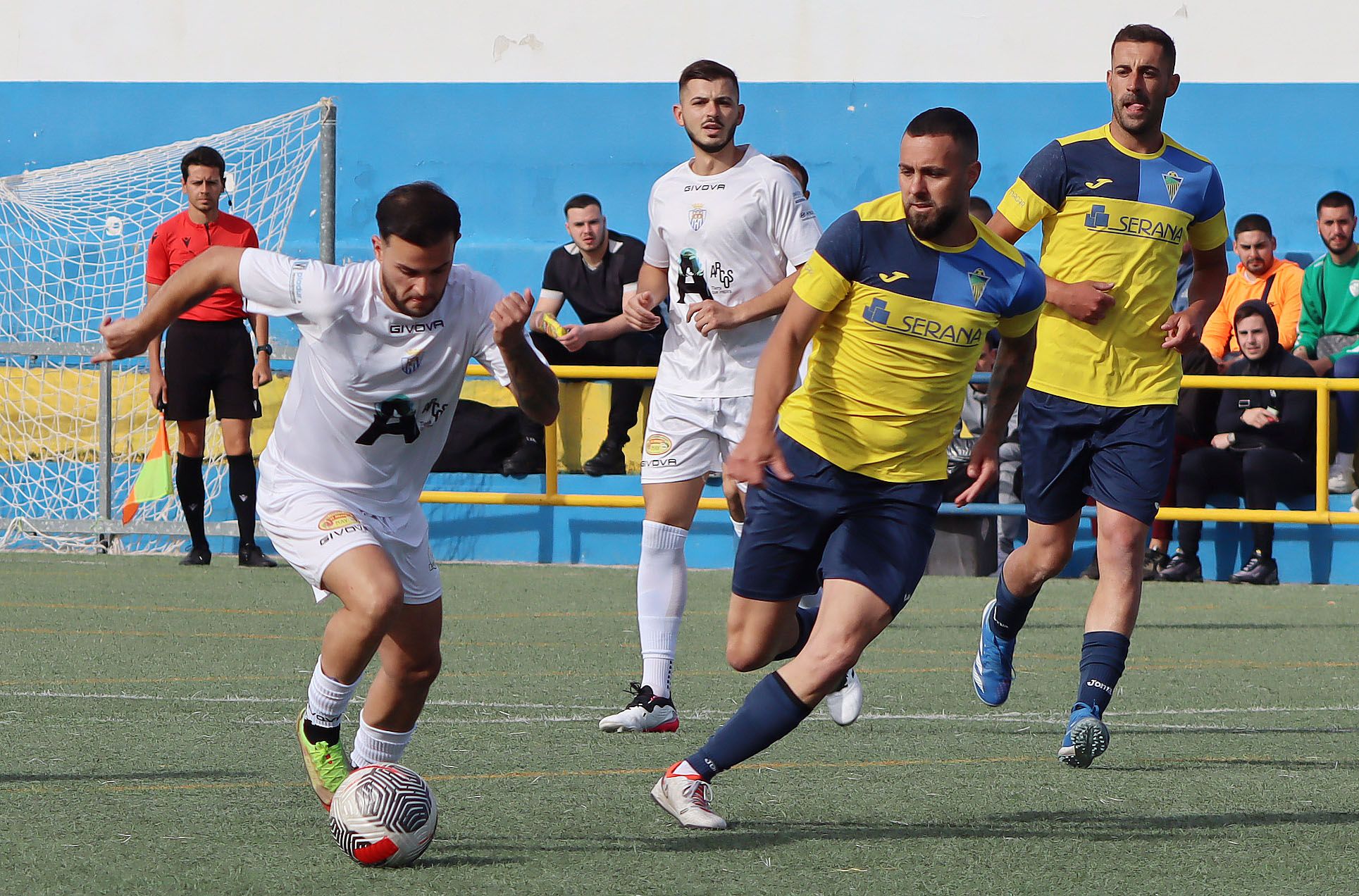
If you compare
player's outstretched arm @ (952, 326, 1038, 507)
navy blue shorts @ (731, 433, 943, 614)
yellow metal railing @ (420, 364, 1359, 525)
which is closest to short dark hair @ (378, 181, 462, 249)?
navy blue shorts @ (731, 433, 943, 614)

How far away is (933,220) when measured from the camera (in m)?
4.77

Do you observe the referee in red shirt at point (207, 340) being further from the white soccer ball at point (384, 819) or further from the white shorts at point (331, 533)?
the white soccer ball at point (384, 819)

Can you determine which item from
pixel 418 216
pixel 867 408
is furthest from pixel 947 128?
pixel 418 216

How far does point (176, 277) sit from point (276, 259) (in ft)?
0.80

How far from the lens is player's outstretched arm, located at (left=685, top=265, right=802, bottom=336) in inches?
257

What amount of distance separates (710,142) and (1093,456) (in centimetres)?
178

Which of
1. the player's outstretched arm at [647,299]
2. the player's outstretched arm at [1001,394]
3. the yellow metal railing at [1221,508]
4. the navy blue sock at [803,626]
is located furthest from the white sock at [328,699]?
the yellow metal railing at [1221,508]

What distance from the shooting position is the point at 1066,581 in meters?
12.0

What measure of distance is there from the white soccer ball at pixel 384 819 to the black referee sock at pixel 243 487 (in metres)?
7.40

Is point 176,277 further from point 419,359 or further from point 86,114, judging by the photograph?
point 86,114

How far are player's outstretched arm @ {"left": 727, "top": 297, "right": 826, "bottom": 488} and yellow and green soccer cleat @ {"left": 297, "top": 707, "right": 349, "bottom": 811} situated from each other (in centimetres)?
121

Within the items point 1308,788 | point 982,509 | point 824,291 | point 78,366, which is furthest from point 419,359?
point 78,366

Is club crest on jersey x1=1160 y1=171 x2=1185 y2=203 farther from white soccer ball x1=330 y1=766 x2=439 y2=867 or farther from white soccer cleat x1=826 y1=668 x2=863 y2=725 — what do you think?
white soccer ball x1=330 y1=766 x2=439 y2=867

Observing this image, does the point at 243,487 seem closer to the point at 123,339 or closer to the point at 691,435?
the point at 691,435
